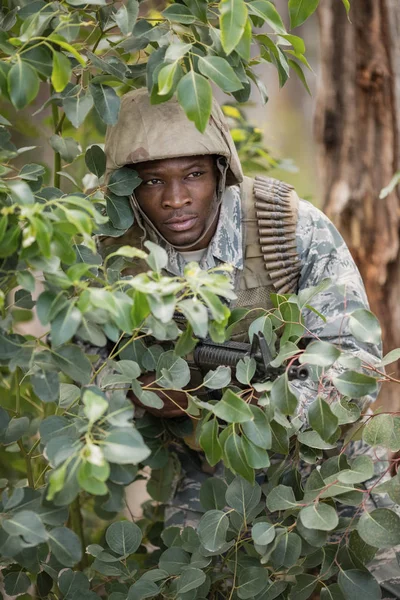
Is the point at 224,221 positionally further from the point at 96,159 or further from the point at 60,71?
the point at 60,71

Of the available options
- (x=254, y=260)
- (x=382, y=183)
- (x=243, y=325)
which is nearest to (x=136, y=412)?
(x=243, y=325)

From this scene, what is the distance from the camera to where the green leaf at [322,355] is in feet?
5.06

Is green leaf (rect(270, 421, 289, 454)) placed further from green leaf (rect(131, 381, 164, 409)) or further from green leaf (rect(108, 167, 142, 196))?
green leaf (rect(108, 167, 142, 196))

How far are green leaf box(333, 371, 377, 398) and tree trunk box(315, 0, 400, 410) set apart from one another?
5.23ft

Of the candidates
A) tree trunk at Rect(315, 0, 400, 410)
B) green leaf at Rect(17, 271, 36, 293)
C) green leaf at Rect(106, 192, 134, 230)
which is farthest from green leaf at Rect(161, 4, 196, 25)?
tree trunk at Rect(315, 0, 400, 410)

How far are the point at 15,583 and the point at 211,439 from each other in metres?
0.68

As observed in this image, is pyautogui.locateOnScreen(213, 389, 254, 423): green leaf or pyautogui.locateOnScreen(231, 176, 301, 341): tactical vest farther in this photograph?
pyautogui.locateOnScreen(231, 176, 301, 341): tactical vest

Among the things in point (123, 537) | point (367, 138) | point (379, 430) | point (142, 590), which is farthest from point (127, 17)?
point (367, 138)

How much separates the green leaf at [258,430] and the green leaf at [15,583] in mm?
739

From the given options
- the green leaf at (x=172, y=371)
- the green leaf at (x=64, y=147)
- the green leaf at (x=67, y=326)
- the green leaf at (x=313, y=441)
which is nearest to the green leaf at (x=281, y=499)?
the green leaf at (x=313, y=441)

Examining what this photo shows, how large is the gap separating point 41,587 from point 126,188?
1.06 metres

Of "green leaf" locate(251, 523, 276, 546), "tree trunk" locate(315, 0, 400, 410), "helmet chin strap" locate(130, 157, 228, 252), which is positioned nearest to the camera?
"green leaf" locate(251, 523, 276, 546)

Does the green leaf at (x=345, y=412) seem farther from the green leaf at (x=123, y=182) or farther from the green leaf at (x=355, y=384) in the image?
the green leaf at (x=123, y=182)

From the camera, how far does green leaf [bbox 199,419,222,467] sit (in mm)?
1662
